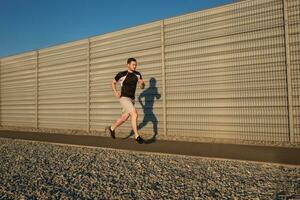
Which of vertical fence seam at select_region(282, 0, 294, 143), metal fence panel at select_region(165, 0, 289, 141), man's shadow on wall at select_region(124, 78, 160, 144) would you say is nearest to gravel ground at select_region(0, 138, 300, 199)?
vertical fence seam at select_region(282, 0, 294, 143)

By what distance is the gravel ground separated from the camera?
264 centimetres

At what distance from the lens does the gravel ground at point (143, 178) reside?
2.64 meters

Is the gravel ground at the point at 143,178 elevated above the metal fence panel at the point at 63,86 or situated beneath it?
situated beneath

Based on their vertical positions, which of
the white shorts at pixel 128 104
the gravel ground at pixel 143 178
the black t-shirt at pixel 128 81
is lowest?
the gravel ground at pixel 143 178

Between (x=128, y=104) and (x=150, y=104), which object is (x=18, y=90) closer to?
(x=150, y=104)

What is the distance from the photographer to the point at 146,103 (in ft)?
24.7

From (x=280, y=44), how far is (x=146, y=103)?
11.2ft

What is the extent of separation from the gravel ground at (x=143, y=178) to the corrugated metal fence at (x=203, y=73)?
2.15 meters

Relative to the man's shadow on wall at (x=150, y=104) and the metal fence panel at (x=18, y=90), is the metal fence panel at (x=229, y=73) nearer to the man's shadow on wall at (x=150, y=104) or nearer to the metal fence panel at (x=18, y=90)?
the man's shadow on wall at (x=150, y=104)

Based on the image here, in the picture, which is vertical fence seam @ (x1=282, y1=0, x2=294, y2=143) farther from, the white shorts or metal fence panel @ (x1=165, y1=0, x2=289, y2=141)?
the white shorts

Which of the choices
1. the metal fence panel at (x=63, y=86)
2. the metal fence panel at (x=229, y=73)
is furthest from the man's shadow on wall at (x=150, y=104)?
the metal fence panel at (x=63, y=86)

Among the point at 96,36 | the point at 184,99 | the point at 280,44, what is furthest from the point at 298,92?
the point at 96,36

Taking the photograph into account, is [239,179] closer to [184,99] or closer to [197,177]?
[197,177]

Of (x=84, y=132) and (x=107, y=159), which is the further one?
(x=84, y=132)
